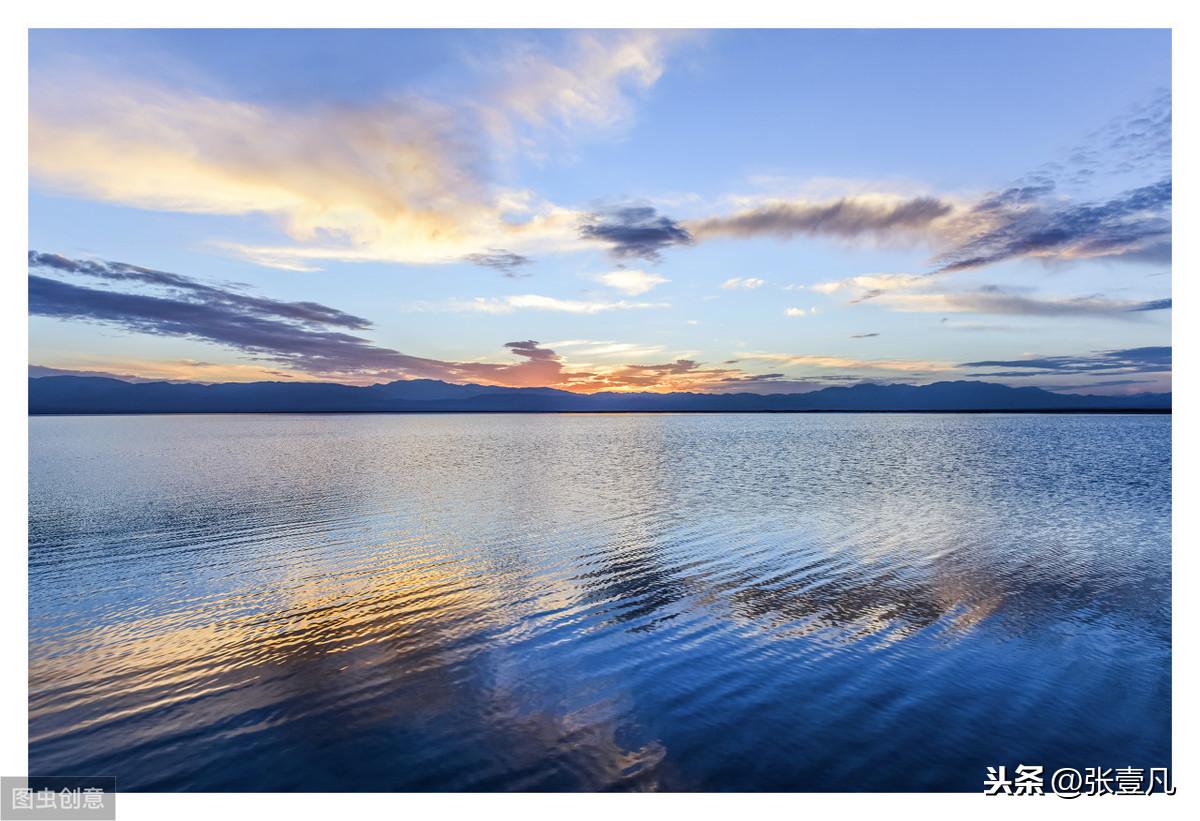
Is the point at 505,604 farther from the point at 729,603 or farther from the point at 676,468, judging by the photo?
the point at 676,468

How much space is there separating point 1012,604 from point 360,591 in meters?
20.2

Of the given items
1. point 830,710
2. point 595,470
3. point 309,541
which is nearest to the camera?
point 830,710

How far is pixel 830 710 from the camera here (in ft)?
38.9

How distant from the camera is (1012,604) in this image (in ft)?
60.0

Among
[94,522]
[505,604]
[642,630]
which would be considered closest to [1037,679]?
[642,630]

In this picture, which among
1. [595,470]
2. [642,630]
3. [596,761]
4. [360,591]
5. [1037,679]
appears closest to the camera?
[596,761]

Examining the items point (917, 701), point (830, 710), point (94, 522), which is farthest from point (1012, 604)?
point (94, 522)

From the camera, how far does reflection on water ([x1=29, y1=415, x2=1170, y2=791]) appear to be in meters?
10.6

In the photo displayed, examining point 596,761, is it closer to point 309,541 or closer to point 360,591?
point 360,591

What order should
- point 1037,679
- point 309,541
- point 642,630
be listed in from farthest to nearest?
point 309,541 < point 642,630 < point 1037,679

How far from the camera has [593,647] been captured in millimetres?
15000

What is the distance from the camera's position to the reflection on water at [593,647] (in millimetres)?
10570

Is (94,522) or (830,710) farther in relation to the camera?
(94,522)

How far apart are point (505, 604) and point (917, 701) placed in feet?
36.1
